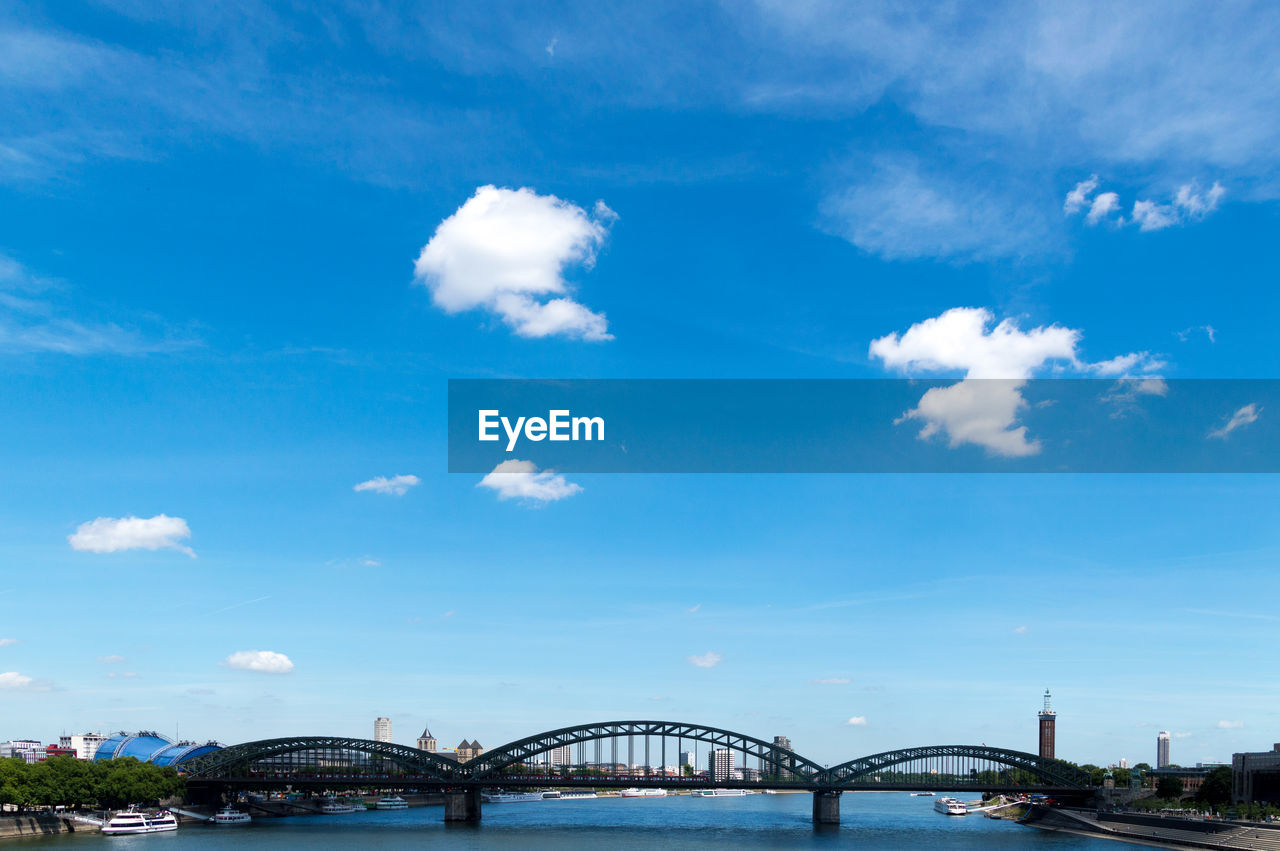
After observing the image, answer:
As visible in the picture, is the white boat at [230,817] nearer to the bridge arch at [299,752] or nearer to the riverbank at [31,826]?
the bridge arch at [299,752]

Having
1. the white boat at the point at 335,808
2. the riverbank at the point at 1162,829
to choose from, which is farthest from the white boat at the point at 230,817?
the riverbank at the point at 1162,829

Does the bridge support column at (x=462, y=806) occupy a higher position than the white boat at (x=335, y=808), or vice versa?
the bridge support column at (x=462, y=806)

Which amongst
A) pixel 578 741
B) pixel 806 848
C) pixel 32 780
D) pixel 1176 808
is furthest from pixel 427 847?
pixel 1176 808

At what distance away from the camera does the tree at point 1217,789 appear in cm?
11319

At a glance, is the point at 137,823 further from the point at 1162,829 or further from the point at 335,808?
the point at 1162,829

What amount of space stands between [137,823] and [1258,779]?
101015 mm

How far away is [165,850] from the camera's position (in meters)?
79.4

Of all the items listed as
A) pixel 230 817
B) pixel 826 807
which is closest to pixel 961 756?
pixel 826 807

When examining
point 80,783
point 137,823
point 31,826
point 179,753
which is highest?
point 80,783

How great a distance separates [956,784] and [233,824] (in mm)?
77981

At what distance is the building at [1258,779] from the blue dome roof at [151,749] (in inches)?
4539

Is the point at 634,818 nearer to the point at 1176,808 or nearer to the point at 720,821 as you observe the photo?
the point at 720,821

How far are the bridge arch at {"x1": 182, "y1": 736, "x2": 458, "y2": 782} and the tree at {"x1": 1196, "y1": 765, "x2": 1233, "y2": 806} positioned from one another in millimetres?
81250

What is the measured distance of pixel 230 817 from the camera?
4744 inches
